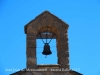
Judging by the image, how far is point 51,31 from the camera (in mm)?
16344

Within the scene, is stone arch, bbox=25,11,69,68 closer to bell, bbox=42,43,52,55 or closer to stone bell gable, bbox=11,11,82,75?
stone bell gable, bbox=11,11,82,75

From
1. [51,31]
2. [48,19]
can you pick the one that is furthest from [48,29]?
[48,19]

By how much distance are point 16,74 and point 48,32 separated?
8.22ft

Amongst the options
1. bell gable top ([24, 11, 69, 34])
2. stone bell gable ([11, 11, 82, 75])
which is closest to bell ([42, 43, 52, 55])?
stone bell gable ([11, 11, 82, 75])

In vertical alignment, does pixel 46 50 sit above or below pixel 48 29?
below

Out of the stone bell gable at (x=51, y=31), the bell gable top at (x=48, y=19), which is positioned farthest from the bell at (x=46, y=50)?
the bell gable top at (x=48, y=19)

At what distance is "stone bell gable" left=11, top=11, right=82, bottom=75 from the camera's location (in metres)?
15.1

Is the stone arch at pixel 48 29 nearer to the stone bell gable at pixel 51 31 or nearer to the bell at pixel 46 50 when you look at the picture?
the stone bell gable at pixel 51 31

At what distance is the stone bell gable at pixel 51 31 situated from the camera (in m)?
15.1

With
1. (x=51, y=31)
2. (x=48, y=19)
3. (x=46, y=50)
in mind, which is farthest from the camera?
(x=51, y=31)

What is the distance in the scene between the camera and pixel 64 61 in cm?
1546

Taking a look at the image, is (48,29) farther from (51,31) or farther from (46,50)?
(46,50)

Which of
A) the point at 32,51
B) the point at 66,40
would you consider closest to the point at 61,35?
the point at 66,40

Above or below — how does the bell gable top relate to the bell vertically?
above
